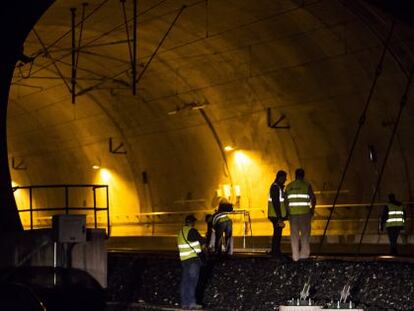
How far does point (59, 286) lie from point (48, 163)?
3133 centimetres

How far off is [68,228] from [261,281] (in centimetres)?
377

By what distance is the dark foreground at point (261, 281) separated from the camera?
15891 millimetres

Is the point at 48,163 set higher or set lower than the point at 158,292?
higher

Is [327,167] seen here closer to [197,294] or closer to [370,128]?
[370,128]

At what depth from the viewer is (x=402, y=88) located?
27328mm

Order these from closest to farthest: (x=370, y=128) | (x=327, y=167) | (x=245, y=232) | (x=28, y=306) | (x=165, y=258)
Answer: (x=28, y=306)
(x=165, y=258)
(x=370, y=128)
(x=327, y=167)
(x=245, y=232)

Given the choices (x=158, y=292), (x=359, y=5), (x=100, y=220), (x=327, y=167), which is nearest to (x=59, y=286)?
(x=158, y=292)

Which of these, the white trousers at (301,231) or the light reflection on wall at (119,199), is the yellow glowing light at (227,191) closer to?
the light reflection on wall at (119,199)

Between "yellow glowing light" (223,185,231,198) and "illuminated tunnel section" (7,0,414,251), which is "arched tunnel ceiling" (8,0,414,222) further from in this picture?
"yellow glowing light" (223,185,231,198)

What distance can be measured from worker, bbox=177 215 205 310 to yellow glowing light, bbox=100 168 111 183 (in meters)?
25.5

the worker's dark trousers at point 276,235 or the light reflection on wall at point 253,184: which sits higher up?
the light reflection on wall at point 253,184

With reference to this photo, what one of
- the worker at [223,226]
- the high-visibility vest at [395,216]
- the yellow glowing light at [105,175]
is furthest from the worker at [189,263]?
the yellow glowing light at [105,175]

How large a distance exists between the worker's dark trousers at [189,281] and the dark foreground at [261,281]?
19.7 inches

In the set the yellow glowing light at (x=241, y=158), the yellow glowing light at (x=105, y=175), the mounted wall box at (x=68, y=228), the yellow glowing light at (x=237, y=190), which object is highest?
the yellow glowing light at (x=105, y=175)
